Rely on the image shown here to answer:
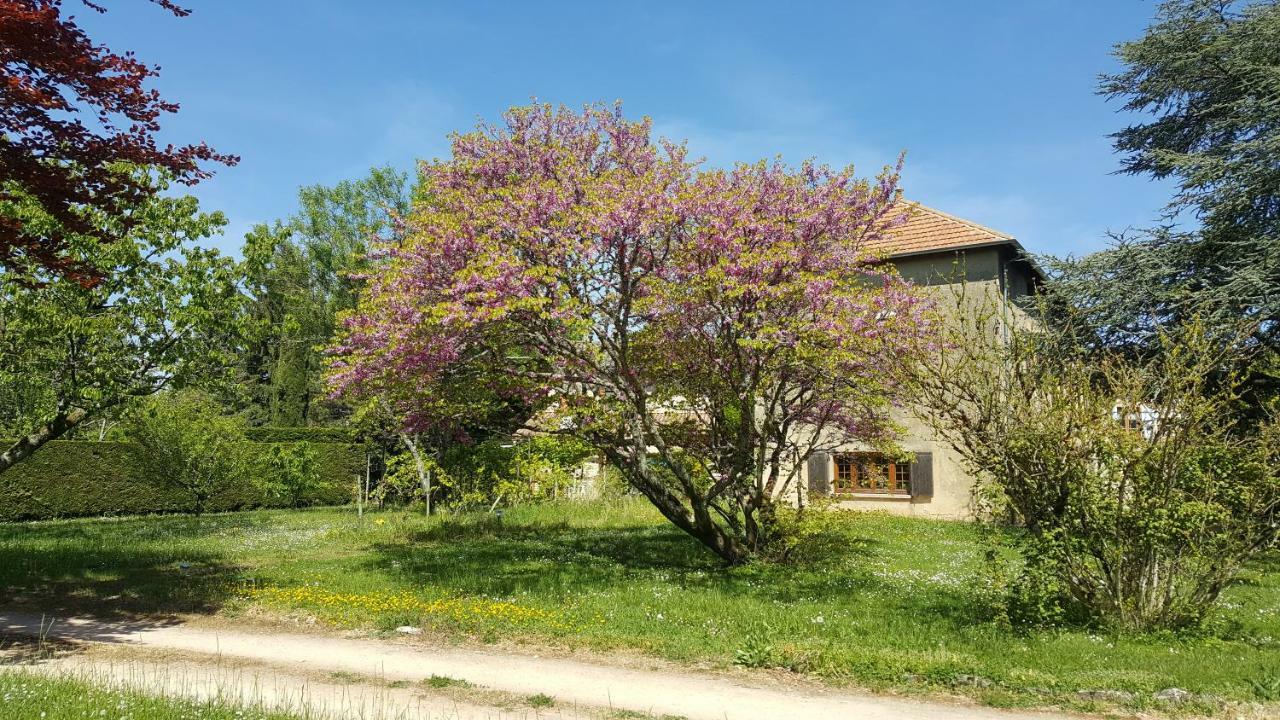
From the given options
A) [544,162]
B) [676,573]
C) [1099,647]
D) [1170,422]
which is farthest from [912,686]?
[544,162]

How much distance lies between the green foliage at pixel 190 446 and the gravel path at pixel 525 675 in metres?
12.8

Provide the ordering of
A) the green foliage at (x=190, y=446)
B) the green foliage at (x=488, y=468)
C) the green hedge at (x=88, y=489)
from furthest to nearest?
the green hedge at (x=88, y=489)
the green foliage at (x=190, y=446)
the green foliage at (x=488, y=468)

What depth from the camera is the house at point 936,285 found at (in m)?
22.5

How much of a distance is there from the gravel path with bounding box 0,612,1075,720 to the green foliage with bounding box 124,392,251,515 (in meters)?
12.8

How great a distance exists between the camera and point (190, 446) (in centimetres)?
2214

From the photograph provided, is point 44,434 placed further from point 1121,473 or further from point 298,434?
point 298,434

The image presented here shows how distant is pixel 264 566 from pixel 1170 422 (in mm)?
13922

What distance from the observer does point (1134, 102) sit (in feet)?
63.5

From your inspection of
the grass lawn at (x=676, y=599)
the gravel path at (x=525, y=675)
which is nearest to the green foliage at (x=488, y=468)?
the grass lawn at (x=676, y=599)

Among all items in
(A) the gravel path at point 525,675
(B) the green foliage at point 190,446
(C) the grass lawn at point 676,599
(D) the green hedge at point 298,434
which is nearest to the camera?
(A) the gravel path at point 525,675

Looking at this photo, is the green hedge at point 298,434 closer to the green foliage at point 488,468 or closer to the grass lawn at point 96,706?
the green foliage at point 488,468

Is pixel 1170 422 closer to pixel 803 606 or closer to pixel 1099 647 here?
pixel 1099 647

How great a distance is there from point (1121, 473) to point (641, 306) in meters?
6.41

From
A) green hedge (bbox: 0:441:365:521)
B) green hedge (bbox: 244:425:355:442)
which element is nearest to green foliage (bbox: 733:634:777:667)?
green hedge (bbox: 0:441:365:521)
